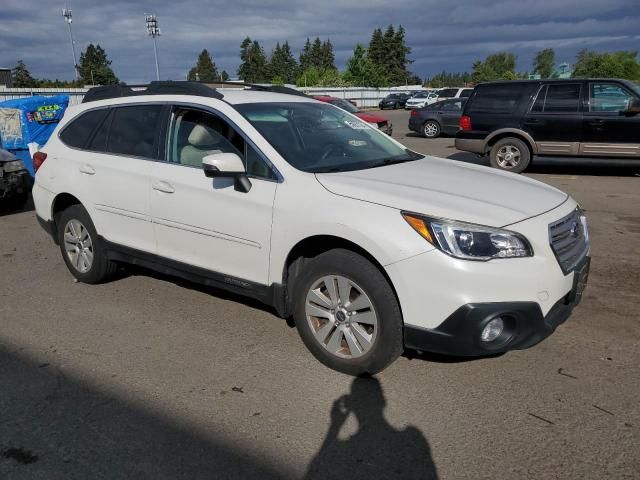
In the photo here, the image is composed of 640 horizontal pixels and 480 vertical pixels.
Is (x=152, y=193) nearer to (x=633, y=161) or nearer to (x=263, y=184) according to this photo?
(x=263, y=184)

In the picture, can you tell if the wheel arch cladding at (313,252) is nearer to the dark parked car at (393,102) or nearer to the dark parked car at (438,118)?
the dark parked car at (438,118)

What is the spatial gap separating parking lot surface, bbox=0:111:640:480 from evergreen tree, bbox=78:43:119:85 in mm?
92242

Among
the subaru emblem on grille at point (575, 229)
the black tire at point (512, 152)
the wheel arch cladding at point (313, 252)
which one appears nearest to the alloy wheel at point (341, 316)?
the wheel arch cladding at point (313, 252)

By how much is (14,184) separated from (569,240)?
783 centimetres

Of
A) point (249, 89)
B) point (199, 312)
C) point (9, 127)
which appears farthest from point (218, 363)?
point (9, 127)

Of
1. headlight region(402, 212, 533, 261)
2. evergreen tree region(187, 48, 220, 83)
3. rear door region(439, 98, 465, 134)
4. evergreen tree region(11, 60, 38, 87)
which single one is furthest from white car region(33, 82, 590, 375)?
evergreen tree region(187, 48, 220, 83)

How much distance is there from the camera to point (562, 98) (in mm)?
10305

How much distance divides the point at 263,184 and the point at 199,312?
141 cm

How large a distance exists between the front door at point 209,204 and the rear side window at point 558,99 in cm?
837

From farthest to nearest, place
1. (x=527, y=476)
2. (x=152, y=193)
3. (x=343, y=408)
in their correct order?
(x=152, y=193)
(x=343, y=408)
(x=527, y=476)

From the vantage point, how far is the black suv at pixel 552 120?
9961 mm

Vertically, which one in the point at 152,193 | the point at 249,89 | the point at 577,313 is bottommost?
the point at 577,313

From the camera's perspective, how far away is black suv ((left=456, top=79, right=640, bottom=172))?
32.7ft

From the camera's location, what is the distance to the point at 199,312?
4418 mm
